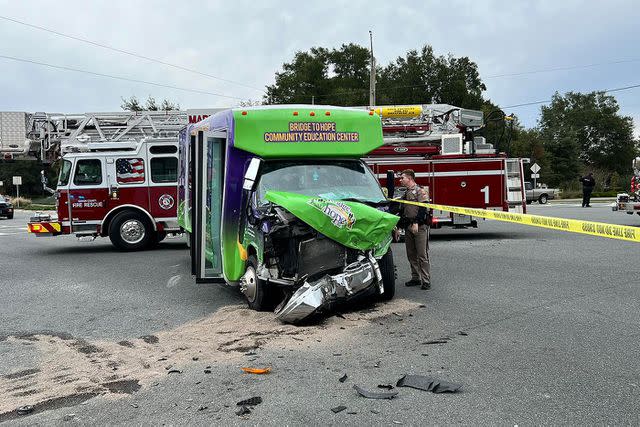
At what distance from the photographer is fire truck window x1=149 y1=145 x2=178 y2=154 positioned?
14.9 metres

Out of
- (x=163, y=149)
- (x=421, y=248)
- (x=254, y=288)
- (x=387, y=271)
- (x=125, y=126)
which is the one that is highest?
(x=125, y=126)

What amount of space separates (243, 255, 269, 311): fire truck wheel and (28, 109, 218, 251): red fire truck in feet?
26.1

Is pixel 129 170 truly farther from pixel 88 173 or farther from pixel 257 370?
pixel 257 370

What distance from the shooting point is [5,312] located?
8.00 metres

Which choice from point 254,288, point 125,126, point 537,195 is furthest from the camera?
point 537,195

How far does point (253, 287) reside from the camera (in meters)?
7.31

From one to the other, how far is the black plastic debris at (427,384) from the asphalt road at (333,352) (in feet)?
0.24

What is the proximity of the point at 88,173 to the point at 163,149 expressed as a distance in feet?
6.17

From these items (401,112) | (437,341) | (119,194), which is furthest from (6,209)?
(437,341)

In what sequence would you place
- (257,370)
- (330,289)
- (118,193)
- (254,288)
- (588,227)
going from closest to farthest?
(257,370) → (588,227) → (330,289) → (254,288) → (118,193)

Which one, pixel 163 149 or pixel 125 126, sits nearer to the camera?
pixel 163 149

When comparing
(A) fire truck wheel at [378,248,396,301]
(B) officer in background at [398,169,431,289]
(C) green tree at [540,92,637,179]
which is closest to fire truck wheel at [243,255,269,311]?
(A) fire truck wheel at [378,248,396,301]

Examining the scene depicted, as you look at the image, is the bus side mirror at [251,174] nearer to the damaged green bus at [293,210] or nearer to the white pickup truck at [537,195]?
the damaged green bus at [293,210]

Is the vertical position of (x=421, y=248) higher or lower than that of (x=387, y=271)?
higher
